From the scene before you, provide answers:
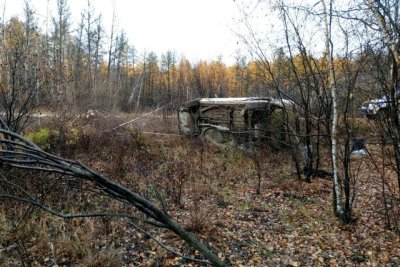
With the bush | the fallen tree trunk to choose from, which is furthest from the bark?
the bush

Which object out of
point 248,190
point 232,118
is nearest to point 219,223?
point 248,190

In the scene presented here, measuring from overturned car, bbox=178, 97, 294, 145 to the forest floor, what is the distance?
60.4 inches

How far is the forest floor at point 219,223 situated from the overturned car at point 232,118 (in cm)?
153

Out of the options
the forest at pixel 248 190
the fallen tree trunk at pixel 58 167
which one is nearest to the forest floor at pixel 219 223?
the forest at pixel 248 190

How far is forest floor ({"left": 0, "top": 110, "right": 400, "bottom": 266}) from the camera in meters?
4.32

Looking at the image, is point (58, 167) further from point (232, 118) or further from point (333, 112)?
point (232, 118)

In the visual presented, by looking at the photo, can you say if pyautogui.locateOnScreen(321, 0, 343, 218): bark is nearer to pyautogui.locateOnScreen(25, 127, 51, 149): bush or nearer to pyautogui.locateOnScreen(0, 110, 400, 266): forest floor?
pyautogui.locateOnScreen(0, 110, 400, 266): forest floor

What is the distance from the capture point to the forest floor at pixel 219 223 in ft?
14.2

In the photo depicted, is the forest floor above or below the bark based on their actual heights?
below

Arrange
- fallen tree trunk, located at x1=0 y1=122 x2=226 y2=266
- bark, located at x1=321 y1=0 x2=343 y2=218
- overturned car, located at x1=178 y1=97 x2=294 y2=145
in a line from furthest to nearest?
overturned car, located at x1=178 y1=97 x2=294 y2=145 → bark, located at x1=321 y1=0 x2=343 y2=218 → fallen tree trunk, located at x1=0 y1=122 x2=226 y2=266

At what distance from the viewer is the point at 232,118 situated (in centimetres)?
1166

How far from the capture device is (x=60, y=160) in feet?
3.18

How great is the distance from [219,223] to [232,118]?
6649mm

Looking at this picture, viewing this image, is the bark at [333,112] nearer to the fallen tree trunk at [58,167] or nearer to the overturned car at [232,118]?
the overturned car at [232,118]
